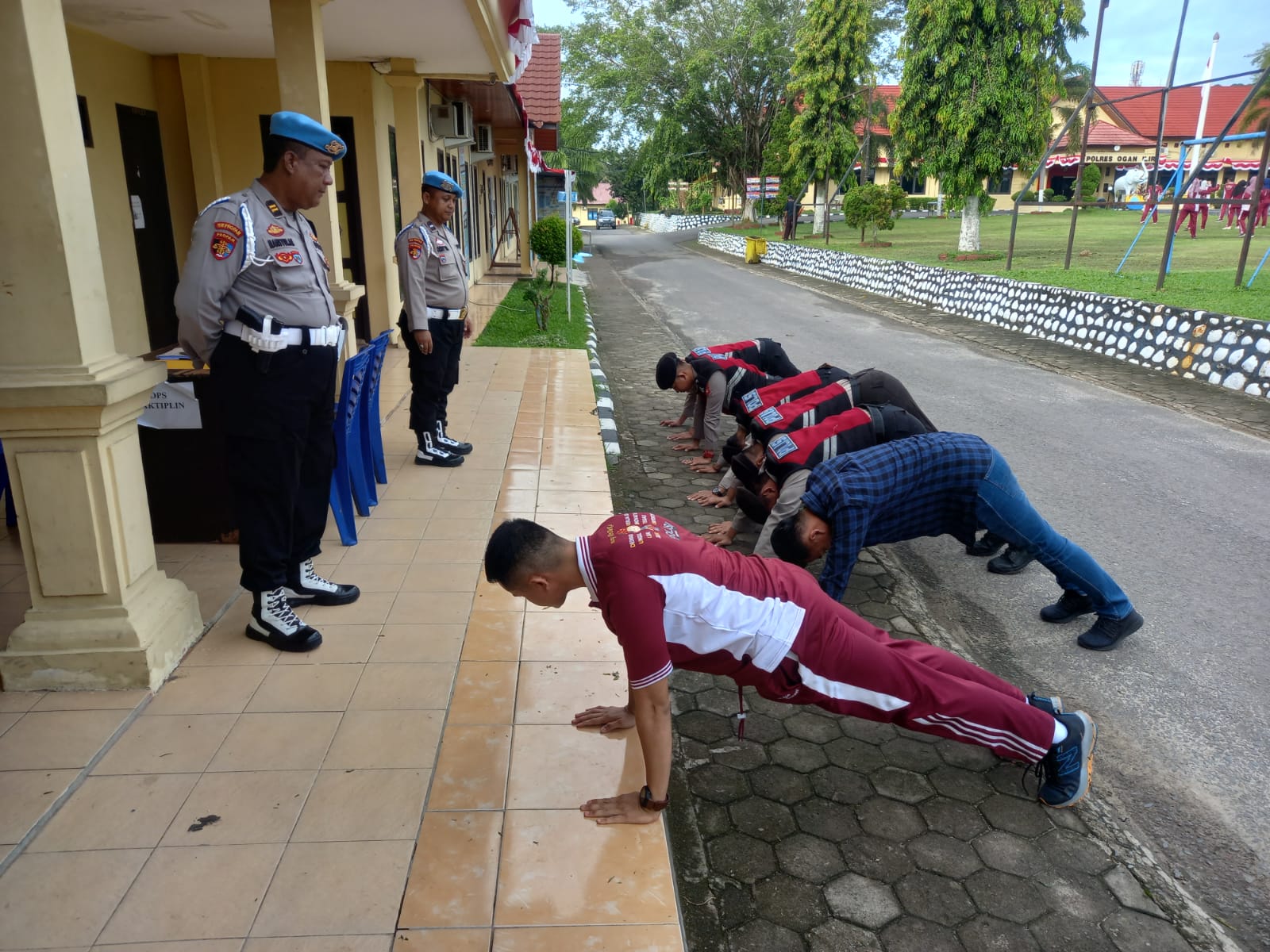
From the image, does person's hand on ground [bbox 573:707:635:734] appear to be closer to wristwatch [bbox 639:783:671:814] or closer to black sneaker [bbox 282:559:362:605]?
wristwatch [bbox 639:783:671:814]

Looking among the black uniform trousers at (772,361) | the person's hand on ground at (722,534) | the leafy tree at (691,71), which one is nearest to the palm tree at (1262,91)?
the black uniform trousers at (772,361)

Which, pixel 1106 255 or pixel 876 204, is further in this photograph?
pixel 876 204

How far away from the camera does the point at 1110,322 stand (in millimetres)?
10523

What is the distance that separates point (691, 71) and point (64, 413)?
37196 mm

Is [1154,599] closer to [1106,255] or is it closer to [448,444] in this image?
[448,444]

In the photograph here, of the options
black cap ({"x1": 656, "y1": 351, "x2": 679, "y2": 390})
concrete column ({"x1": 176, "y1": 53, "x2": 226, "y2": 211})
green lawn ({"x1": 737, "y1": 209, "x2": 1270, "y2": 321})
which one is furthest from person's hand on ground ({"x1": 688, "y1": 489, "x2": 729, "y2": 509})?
green lawn ({"x1": 737, "y1": 209, "x2": 1270, "y2": 321})

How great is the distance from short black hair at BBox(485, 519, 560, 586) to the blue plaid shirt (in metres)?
1.59

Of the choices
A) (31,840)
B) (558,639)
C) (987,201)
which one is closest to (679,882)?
(558,639)

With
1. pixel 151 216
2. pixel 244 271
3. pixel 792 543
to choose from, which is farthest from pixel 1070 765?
pixel 151 216

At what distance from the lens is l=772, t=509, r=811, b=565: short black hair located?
11.9ft

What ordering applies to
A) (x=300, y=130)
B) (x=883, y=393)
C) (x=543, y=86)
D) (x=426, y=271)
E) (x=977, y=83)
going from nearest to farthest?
(x=300, y=130) < (x=883, y=393) < (x=426, y=271) < (x=543, y=86) < (x=977, y=83)

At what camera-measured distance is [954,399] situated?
846 centimetres

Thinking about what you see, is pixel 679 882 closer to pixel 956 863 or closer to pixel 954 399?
pixel 956 863

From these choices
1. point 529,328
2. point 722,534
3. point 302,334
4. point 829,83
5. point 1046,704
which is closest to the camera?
point 1046,704
